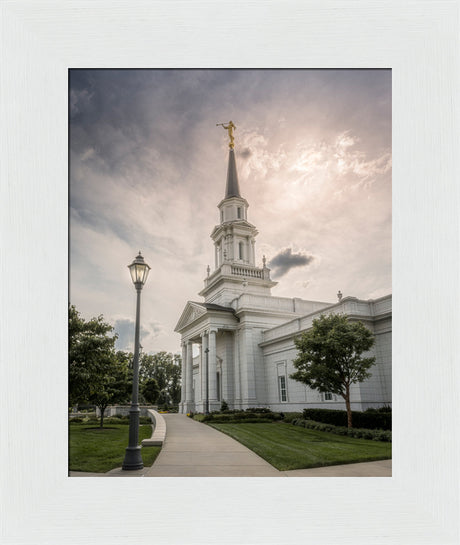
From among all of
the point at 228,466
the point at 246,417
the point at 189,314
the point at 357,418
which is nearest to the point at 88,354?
the point at 228,466

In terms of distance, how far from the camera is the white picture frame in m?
5.48

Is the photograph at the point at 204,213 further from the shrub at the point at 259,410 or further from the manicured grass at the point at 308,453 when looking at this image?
the shrub at the point at 259,410

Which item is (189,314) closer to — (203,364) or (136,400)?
(203,364)

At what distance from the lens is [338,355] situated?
522 inches

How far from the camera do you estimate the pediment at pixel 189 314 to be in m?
24.6

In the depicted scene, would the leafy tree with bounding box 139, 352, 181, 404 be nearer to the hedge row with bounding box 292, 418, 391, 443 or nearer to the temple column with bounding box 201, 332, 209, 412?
the temple column with bounding box 201, 332, 209, 412

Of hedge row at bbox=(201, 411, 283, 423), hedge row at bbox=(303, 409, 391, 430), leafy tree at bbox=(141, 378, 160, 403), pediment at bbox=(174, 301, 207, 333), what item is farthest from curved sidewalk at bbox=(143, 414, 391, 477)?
leafy tree at bbox=(141, 378, 160, 403)

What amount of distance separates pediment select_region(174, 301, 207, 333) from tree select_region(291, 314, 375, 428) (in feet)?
36.3

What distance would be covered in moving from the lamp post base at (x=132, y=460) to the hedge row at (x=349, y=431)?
23.7 ft

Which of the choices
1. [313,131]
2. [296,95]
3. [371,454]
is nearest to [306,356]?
[371,454]

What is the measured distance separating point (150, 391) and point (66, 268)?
1413 inches

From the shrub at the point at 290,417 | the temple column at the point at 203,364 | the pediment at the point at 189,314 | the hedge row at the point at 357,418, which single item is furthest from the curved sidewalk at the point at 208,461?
the pediment at the point at 189,314
